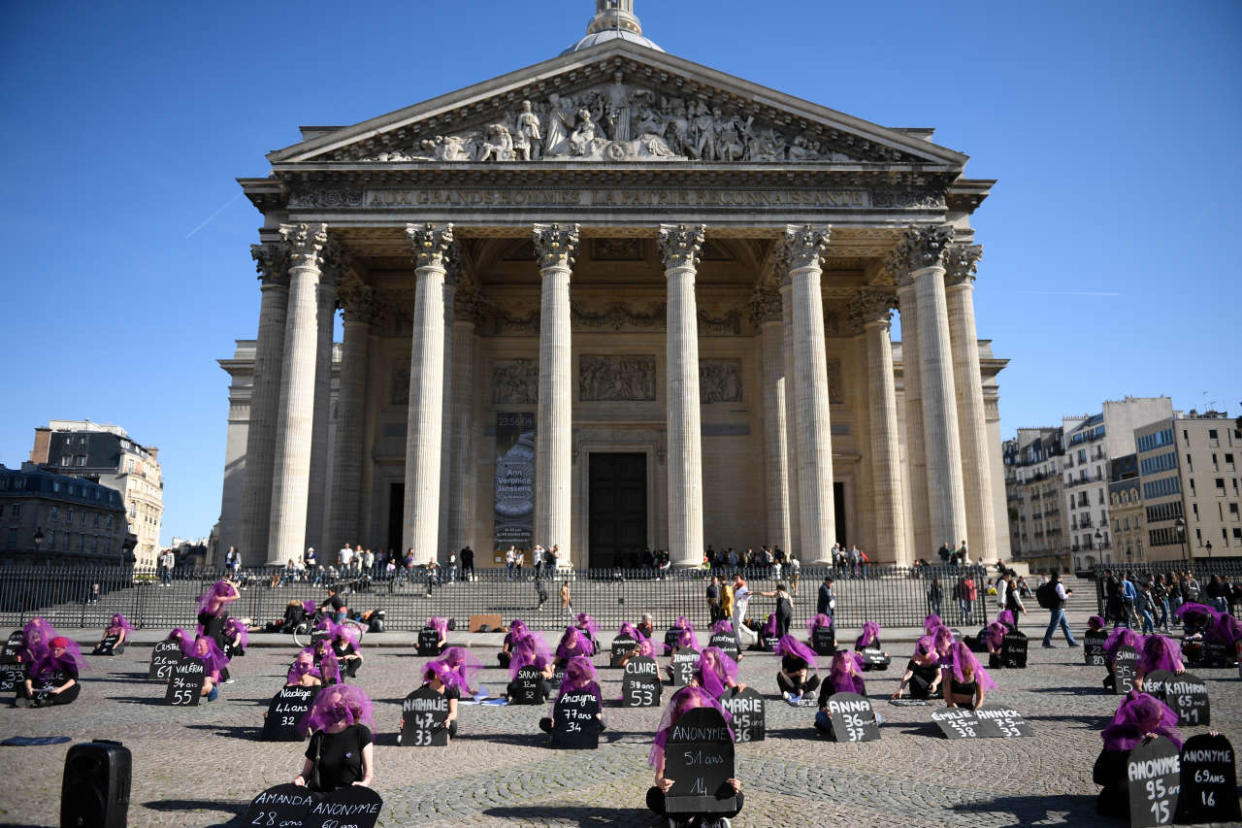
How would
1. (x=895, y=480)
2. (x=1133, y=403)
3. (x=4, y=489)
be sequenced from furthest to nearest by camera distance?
(x=1133, y=403)
(x=4, y=489)
(x=895, y=480)

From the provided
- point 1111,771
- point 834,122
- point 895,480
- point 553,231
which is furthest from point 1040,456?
point 1111,771

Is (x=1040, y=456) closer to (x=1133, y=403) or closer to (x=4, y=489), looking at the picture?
(x=1133, y=403)

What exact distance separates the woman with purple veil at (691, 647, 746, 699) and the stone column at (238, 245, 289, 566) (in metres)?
24.0

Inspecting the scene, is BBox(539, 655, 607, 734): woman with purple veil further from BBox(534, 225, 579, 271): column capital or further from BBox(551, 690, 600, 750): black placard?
BBox(534, 225, 579, 271): column capital

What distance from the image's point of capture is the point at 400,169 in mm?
29203

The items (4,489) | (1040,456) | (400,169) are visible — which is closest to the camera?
(400,169)

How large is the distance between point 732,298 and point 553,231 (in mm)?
11182

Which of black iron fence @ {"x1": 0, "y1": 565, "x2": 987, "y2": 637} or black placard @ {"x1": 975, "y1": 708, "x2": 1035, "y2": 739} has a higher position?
black iron fence @ {"x1": 0, "y1": 565, "x2": 987, "y2": 637}

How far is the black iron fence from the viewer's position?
2256 cm

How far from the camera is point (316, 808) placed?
521 cm

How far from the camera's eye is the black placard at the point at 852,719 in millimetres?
9109

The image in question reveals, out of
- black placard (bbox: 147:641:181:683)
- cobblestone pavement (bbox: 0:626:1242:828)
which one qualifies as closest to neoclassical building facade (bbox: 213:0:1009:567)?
black placard (bbox: 147:641:181:683)

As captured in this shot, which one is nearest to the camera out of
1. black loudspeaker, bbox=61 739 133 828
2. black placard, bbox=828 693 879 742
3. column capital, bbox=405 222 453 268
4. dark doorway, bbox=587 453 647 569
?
black loudspeaker, bbox=61 739 133 828

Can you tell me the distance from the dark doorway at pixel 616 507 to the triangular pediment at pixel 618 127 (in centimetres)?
1297
